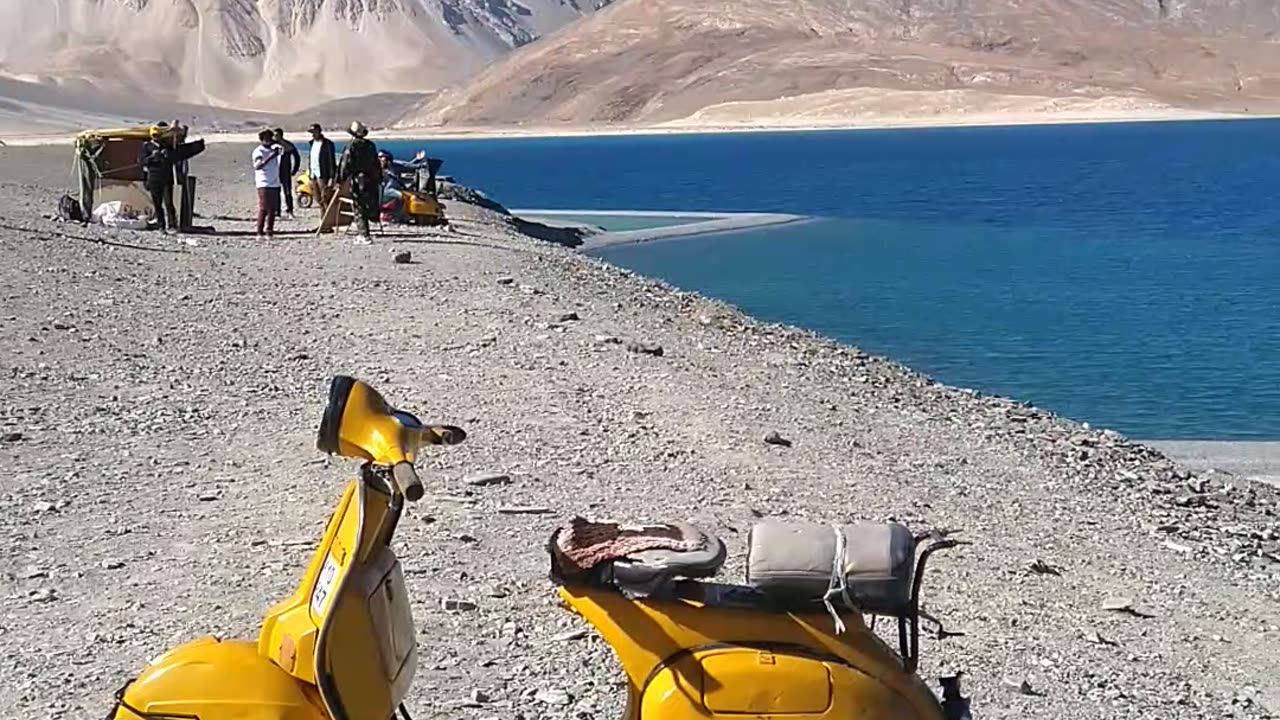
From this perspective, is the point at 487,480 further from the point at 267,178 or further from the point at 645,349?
the point at 267,178

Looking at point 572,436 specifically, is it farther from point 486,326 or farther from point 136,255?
point 136,255

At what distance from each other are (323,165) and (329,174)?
0.35 m

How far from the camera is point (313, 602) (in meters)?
3.91

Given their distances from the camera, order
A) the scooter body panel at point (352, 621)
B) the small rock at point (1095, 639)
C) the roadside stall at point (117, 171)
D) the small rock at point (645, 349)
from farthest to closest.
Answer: the roadside stall at point (117, 171), the small rock at point (645, 349), the small rock at point (1095, 639), the scooter body panel at point (352, 621)

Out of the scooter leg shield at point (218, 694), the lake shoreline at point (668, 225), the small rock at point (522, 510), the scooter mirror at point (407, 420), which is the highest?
the scooter mirror at point (407, 420)

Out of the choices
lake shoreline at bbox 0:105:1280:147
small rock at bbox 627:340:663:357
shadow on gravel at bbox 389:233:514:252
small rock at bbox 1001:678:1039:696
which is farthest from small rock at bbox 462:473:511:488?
lake shoreline at bbox 0:105:1280:147

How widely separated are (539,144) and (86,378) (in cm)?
13583

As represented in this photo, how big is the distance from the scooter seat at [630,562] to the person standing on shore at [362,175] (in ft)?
56.8

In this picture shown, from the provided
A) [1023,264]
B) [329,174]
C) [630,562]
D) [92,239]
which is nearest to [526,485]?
[630,562]

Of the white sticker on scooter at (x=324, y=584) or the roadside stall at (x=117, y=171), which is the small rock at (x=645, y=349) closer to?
the white sticker on scooter at (x=324, y=584)

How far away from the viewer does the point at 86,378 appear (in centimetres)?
1187

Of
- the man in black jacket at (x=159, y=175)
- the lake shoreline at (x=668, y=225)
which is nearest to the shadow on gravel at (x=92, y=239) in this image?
Result: the man in black jacket at (x=159, y=175)

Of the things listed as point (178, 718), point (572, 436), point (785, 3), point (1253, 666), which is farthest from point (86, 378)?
point (785, 3)

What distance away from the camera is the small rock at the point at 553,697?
19.5 ft
